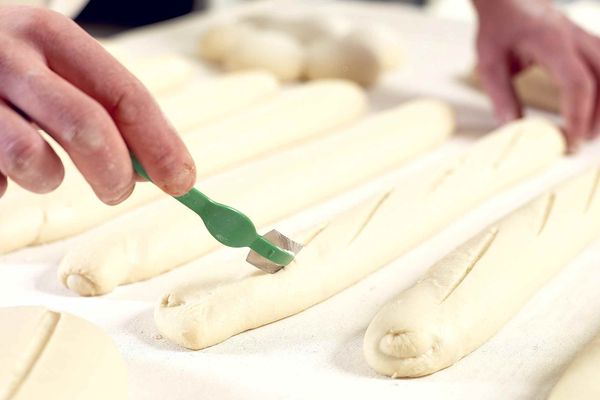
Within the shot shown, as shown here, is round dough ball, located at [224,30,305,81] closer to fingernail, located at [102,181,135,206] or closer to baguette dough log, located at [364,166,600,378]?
baguette dough log, located at [364,166,600,378]


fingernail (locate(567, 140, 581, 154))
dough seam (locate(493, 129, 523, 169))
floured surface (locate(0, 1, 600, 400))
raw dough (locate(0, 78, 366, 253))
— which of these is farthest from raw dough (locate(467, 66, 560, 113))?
floured surface (locate(0, 1, 600, 400))

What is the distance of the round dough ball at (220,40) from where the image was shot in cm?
284

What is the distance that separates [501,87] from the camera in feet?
7.88

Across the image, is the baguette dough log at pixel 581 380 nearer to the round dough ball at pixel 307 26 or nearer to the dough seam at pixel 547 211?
the dough seam at pixel 547 211

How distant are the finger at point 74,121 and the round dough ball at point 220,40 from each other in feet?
5.56

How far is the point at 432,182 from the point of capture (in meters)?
1.93

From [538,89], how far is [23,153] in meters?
1.83

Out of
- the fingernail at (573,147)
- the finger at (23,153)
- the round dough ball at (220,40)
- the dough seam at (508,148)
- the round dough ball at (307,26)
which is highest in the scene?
the finger at (23,153)

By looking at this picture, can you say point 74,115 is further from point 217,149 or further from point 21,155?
point 217,149

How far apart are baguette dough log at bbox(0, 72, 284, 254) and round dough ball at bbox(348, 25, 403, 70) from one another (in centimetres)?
25

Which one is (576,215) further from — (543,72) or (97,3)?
(97,3)

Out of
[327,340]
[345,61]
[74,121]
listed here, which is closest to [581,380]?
[327,340]

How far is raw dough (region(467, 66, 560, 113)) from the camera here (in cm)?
253

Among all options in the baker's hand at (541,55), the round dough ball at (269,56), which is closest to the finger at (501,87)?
the baker's hand at (541,55)
